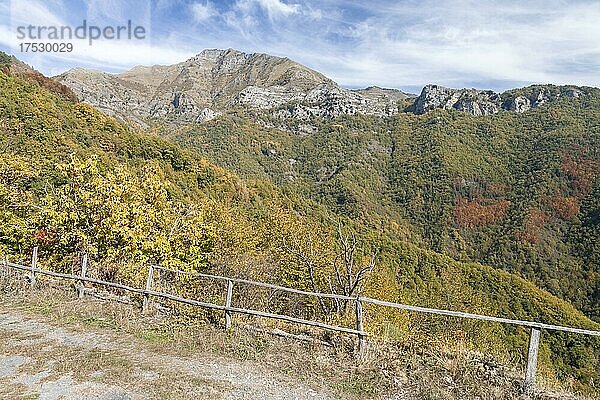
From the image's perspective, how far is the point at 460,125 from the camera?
7480 inches

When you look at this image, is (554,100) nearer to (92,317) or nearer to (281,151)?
(281,151)

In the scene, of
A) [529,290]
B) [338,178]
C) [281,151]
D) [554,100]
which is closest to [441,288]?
[529,290]

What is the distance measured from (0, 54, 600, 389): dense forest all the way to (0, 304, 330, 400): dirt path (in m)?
3.31

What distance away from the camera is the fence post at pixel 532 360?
20.3 feet

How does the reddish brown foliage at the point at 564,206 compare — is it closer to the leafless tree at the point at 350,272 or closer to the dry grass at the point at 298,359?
the leafless tree at the point at 350,272

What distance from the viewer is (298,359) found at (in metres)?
7.32

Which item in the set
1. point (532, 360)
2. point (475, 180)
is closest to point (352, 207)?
point (475, 180)

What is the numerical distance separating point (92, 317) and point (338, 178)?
150545mm

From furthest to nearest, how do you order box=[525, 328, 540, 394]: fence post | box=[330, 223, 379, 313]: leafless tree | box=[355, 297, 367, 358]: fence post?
box=[330, 223, 379, 313]: leafless tree → box=[355, 297, 367, 358]: fence post → box=[525, 328, 540, 394]: fence post

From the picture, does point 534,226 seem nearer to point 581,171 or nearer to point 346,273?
point 581,171

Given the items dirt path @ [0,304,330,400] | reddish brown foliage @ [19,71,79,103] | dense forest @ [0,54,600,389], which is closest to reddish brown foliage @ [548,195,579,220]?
dense forest @ [0,54,600,389]

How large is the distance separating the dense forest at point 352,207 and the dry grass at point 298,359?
1.29m

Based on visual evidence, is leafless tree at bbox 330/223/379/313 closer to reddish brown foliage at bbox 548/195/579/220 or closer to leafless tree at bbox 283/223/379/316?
leafless tree at bbox 283/223/379/316

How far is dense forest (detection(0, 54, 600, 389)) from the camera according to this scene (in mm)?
13359
